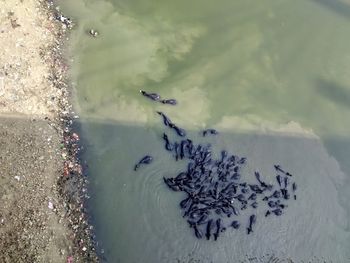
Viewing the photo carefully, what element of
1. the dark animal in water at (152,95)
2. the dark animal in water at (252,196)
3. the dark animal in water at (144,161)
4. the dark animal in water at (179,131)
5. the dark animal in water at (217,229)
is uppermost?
the dark animal in water at (152,95)

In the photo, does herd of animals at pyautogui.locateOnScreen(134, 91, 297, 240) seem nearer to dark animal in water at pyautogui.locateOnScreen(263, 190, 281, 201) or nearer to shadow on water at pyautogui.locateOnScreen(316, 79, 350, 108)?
dark animal in water at pyautogui.locateOnScreen(263, 190, 281, 201)

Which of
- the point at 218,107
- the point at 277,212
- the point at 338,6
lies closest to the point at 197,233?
the point at 277,212

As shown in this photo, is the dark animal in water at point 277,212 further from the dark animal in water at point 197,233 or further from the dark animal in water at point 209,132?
the dark animal in water at point 209,132

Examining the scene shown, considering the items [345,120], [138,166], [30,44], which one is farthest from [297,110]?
[30,44]

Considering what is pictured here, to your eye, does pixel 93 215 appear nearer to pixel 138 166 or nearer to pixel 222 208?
pixel 138 166

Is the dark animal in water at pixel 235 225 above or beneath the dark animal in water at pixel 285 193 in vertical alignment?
beneath

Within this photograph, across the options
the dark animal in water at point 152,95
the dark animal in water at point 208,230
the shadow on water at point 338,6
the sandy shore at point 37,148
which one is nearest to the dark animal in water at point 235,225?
the dark animal in water at point 208,230
